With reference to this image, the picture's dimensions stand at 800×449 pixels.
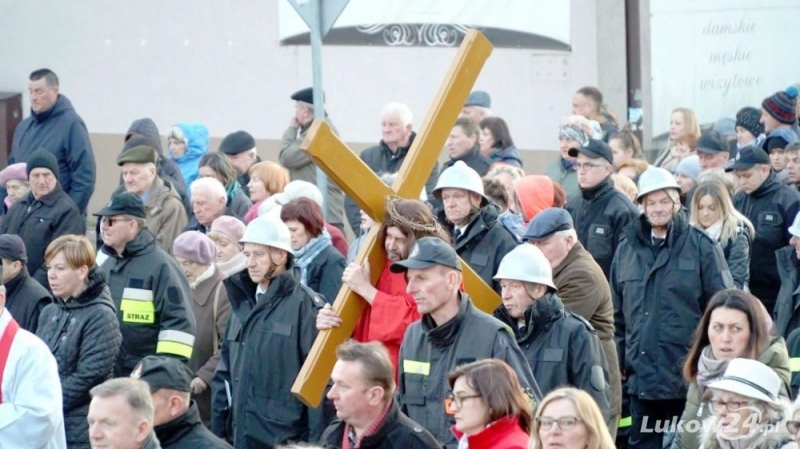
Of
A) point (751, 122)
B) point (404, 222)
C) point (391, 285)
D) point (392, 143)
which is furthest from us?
point (751, 122)

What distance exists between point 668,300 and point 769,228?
2.10m

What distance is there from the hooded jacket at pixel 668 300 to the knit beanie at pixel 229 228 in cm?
254

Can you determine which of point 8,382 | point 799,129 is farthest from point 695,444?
point 799,129

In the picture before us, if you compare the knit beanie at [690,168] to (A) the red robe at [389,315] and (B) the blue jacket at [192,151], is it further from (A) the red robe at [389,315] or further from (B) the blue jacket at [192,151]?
(A) the red robe at [389,315]

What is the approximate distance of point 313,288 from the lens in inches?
337

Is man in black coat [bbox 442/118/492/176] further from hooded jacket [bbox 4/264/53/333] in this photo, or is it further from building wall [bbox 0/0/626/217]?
building wall [bbox 0/0/626/217]

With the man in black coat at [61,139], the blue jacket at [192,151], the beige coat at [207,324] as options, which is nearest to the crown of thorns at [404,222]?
the beige coat at [207,324]

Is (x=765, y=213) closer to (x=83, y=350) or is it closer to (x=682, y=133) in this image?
(x=682, y=133)

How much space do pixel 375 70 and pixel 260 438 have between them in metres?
8.78

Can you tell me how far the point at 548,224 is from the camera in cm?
803

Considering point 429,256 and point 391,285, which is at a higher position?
point 429,256

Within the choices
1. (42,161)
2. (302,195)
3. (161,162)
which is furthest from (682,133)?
(42,161)

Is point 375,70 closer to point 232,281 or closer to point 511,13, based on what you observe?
point 511,13

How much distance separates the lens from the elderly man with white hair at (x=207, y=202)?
10.5 meters
